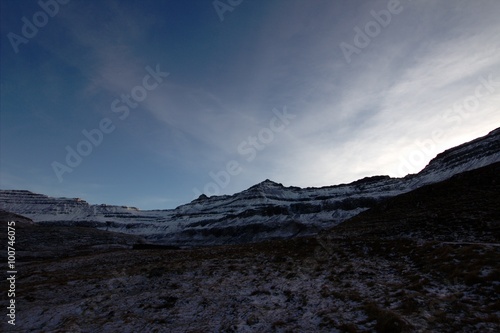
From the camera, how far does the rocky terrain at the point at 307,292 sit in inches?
417

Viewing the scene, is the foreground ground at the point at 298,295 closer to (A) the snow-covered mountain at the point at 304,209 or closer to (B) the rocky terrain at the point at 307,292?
(B) the rocky terrain at the point at 307,292

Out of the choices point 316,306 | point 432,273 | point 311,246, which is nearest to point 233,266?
point 311,246

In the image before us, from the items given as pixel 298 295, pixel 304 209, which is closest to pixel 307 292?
pixel 298 295

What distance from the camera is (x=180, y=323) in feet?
40.5

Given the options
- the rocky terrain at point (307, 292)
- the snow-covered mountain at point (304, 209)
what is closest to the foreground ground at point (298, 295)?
the rocky terrain at point (307, 292)

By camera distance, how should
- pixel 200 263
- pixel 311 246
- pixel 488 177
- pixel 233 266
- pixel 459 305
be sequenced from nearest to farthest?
1. pixel 459 305
2. pixel 233 266
3. pixel 200 263
4. pixel 311 246
5. pixel 488 177

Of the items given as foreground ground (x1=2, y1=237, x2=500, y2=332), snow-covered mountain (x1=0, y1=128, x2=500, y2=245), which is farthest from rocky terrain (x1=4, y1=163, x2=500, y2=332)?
snow-covered mountain (x1=0, y1=128, x2=500, y2=245)

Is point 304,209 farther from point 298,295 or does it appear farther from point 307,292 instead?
point 298,295

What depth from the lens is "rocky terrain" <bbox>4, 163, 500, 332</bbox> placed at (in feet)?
34.7

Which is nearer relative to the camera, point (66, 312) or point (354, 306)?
point (354, 306)

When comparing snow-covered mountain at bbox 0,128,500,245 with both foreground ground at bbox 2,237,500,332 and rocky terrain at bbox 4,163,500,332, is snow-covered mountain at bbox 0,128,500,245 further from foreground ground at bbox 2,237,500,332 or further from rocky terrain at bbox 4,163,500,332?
foreground ground at bbox 2,237,500,332

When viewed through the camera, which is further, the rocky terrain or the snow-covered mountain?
the snow-covered mountain

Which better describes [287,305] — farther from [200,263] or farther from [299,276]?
[200,263]

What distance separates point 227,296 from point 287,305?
321cm
